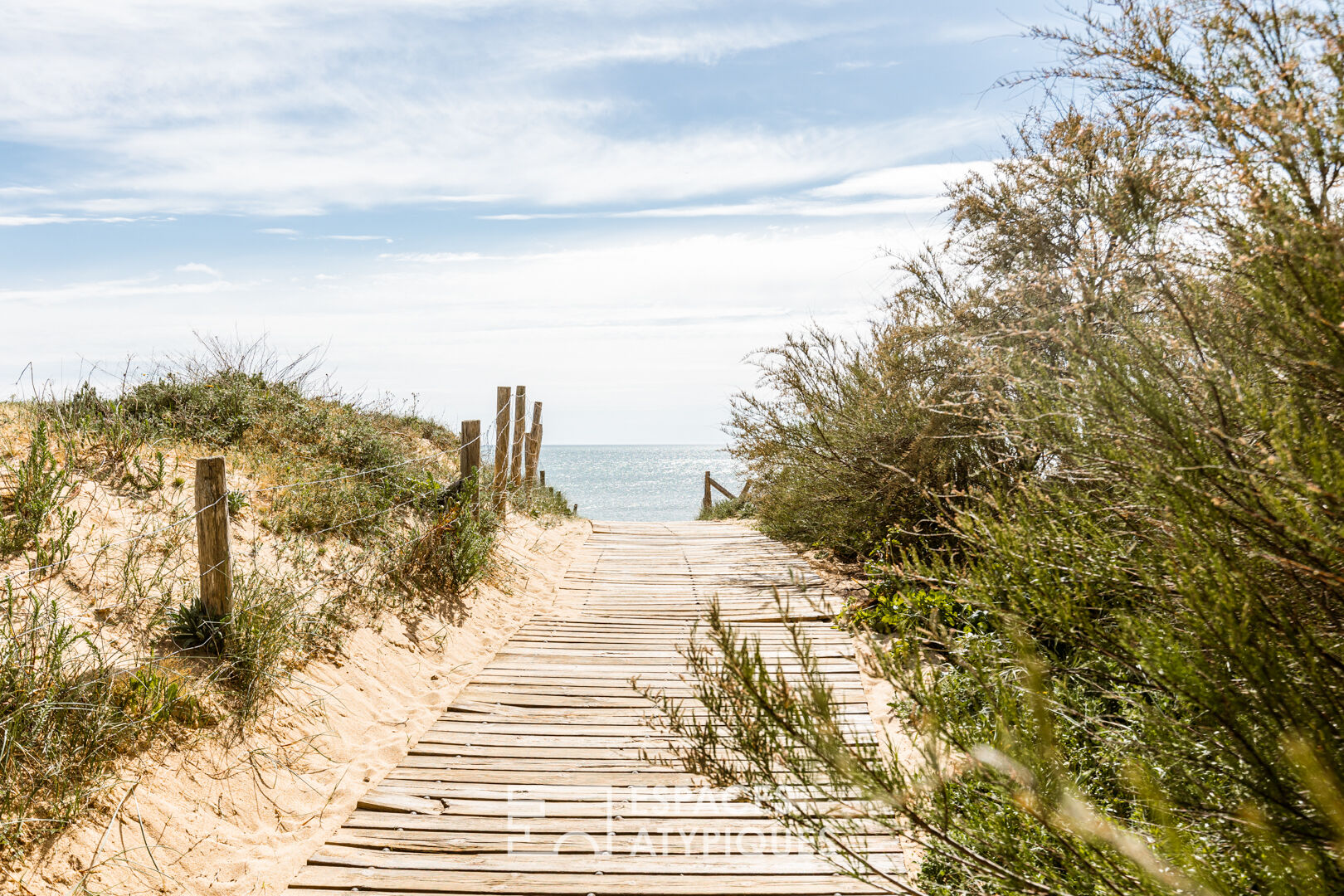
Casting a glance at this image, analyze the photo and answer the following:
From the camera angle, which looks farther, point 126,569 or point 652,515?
point 652,515

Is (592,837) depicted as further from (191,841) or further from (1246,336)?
(1246,336)

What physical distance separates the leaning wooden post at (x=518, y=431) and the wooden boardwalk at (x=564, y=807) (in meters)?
4.37

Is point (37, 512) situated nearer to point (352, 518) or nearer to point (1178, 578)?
point (352, 518)

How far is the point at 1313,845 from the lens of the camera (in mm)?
1436

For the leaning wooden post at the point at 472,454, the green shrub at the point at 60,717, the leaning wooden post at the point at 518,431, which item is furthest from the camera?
the leaning wooden post at the point at 518,431

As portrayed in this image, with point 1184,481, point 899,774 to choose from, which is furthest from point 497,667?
point 1184,481

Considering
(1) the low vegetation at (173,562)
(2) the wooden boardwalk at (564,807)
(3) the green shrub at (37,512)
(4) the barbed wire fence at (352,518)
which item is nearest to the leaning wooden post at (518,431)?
(4) the barbed wire fence at (352,518)

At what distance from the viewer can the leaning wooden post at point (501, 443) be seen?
923 centimetres

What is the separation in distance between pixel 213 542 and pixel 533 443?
323 inches

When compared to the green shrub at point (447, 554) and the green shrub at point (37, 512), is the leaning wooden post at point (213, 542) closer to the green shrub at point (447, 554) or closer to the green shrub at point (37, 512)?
the green shrub at point (37, 512)

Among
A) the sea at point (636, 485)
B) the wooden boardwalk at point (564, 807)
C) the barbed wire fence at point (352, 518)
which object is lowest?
the sea at point (636, 485)

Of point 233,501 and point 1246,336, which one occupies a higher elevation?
point 1246,336

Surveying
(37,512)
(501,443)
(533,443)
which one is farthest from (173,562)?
(533,443)

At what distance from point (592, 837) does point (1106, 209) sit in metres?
3.27
